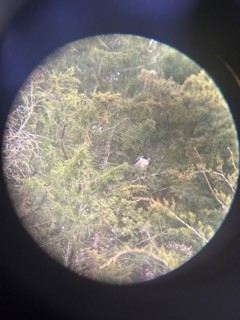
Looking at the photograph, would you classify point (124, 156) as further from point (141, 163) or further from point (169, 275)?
point (169, 275)

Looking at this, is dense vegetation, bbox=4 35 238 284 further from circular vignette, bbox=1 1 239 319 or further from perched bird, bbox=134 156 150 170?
circular vignette, bbox=1 1 239 319

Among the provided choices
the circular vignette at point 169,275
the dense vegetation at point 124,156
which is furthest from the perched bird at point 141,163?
the circular vignette at point 169,275

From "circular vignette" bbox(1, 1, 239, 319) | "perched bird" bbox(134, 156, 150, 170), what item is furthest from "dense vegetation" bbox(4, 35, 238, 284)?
"circular vignette" bbox(1, 1, 239, 319)

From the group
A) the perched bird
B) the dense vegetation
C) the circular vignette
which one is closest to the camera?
the circular vignette

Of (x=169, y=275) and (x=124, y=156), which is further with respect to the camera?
(x=124, y=156)

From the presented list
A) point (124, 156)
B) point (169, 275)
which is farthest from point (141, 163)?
point (169, 275)
